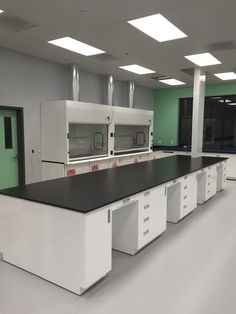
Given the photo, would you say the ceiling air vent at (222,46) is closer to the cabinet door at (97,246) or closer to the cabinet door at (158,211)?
the cabinet door at (158,211)

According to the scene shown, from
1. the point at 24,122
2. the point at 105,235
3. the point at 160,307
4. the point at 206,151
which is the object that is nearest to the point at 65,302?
the point at 105,235

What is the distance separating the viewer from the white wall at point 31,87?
14.3ft

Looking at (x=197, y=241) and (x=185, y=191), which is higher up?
(x=185, y=191)

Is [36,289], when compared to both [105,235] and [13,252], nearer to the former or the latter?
[13,252]

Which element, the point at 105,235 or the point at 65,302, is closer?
the point at 65,302

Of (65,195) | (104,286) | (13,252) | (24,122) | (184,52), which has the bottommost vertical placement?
(104,286)

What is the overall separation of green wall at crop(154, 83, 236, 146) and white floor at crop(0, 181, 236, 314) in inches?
202

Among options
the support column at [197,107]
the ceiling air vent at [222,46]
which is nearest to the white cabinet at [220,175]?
the support column at [197,107]

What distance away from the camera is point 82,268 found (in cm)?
201

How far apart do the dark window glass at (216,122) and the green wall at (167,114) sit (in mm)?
155

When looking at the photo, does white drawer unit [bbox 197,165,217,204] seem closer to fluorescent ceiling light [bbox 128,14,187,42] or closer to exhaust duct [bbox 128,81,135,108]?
fluorescent ceiling light [bbox 128,14,187,42]

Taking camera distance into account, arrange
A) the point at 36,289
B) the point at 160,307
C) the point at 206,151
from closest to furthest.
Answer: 1. the point at 160,307
2. the point at 36,289
3. the point at 206,151

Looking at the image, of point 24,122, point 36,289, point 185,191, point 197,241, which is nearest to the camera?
point 36,289

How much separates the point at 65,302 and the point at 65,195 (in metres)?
0.87
